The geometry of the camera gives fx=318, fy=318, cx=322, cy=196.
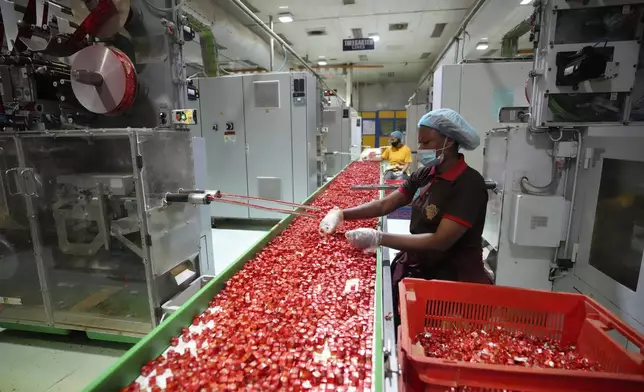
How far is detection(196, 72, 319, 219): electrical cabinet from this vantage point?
4891 millimetres

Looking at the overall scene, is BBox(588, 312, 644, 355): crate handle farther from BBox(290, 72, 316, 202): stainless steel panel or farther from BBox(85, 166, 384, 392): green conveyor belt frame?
BBox(290, 72, 316, 202): stainless steel panel

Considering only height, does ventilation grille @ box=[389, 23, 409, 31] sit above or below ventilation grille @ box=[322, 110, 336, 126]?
above

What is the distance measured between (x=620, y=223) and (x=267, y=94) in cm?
437

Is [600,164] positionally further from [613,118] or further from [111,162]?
[111,162]

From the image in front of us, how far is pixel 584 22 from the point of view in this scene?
2125 mm

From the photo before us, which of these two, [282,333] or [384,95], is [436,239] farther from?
[384,95]

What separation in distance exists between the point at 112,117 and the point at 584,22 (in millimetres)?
3577

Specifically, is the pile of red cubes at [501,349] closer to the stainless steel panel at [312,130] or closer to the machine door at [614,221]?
the machine door at [614,221]

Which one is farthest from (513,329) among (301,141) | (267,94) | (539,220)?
(267,94)

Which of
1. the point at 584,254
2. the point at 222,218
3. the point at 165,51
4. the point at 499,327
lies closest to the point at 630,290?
the point at 584,254

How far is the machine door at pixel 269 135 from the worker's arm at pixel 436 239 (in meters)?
3.46

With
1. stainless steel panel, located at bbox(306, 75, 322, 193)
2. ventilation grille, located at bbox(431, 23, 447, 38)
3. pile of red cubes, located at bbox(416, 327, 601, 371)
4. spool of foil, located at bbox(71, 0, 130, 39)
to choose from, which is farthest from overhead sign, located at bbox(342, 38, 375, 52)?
pile of red cubes, located at bbox(416, 327, 601, 371)

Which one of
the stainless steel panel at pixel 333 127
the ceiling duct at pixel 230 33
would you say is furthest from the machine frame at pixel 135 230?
the stainless steel panel at pixel 333 127

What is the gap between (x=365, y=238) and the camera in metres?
1.87
